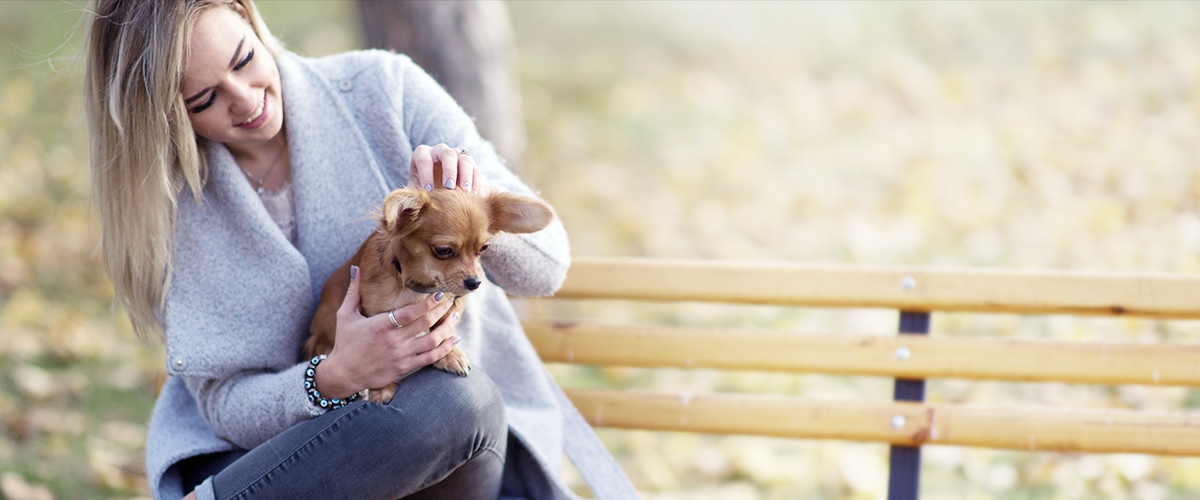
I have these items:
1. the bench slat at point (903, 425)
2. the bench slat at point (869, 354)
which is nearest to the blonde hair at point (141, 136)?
the bench slat at point (869, 354)

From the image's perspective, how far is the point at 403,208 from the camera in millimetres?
1707

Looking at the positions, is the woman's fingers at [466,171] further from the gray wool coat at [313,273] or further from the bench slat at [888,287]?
the bench slat at [888,287]

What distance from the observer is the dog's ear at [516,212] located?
1.87 m

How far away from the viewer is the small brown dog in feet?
5.78

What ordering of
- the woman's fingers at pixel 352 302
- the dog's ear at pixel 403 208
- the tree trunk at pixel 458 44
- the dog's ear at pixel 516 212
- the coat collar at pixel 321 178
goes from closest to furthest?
the dog's ear at pixel 403 208, the dog's ear at pixel 516 212, the woman's fingers at pixel 352 302, the coat collar at pixel 321 178, the tree trunk at pixel 458 44

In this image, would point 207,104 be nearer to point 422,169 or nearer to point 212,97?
point 212,97

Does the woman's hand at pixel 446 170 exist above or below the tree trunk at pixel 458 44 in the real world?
below

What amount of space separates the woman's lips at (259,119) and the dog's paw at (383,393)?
2.34 ft

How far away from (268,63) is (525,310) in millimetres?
1642

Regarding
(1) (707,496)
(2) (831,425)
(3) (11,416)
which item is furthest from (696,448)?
(3) (11,416)

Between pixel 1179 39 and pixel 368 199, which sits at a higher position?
pixel 1179 39

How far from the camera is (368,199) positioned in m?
2.26

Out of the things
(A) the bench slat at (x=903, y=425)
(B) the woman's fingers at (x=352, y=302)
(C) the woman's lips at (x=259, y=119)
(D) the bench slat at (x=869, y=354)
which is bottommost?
(A) the bench slat at (x=903, y=425)

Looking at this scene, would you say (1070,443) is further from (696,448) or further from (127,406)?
(127,406)
